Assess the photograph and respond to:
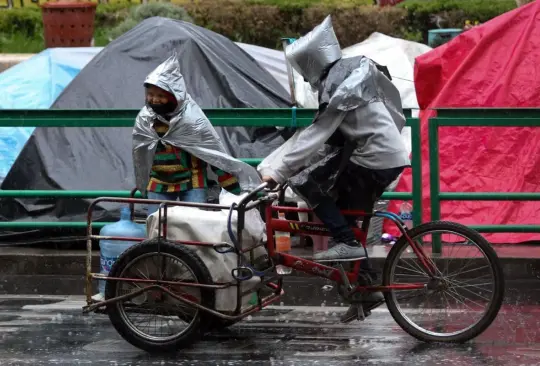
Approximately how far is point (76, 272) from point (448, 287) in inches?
132

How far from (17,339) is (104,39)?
40.1ft

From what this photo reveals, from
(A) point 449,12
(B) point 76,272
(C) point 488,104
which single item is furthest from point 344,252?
(A) point 449,12

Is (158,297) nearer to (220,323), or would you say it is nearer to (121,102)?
(220,323)

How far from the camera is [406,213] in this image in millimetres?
9391

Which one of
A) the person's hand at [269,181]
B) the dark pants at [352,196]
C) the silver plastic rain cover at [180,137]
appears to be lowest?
the dark pants at [352,196]

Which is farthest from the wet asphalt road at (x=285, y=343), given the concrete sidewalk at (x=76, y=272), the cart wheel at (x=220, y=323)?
the concrete sidewalk at (x=76, y=272)

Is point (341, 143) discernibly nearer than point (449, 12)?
Yes

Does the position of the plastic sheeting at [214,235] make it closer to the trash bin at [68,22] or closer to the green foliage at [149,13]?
the trash bin at [68,22]

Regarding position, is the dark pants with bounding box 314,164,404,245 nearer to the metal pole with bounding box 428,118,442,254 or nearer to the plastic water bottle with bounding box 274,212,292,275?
the plastic water bottle with bounding box 274,212,292,275

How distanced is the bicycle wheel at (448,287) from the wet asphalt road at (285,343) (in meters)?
0.12

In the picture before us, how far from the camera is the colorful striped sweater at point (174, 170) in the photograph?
23.6 feet

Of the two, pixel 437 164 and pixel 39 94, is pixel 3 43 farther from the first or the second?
pixel 437 164

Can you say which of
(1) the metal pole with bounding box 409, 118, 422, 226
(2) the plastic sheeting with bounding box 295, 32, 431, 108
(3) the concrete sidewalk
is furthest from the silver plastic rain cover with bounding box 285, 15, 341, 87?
(2) the plastic sheeting with bounding box 295, 32, 431, 108

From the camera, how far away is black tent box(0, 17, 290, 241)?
378 inches
